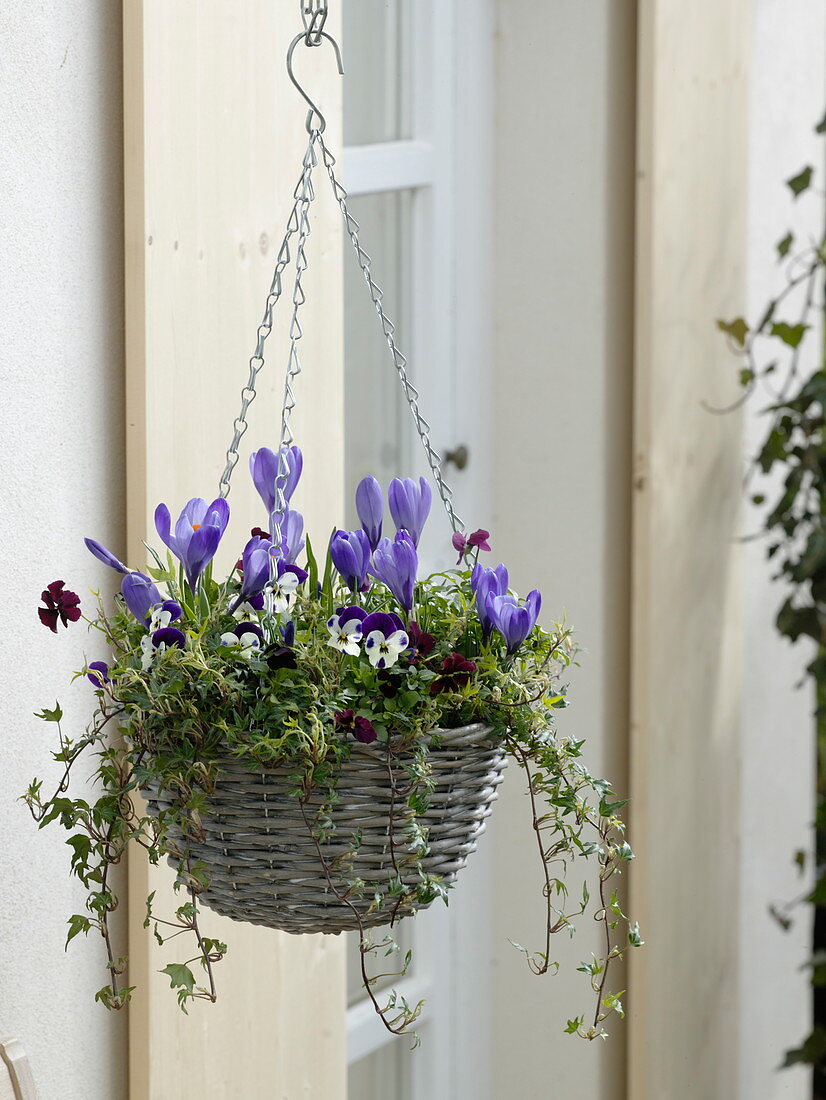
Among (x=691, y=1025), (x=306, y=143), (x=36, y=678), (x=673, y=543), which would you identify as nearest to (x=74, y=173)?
(x=306, y=143)

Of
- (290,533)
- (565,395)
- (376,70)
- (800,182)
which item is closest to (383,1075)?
(565,395)

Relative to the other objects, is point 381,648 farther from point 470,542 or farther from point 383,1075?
point 383,1075

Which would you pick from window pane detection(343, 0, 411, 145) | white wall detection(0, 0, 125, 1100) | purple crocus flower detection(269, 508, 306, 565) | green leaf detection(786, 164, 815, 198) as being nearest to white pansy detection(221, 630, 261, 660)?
purple crocus flower detection(269, 508, 306, 565)

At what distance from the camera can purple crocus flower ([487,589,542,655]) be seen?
831mm

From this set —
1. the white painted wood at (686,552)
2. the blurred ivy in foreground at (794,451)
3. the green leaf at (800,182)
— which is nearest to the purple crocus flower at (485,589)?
the white painted wood at (686,552)

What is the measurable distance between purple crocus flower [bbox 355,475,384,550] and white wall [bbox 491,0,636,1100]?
1.14 m

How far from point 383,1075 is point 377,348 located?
106cm

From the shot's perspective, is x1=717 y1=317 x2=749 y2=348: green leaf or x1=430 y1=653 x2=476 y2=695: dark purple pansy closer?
x1=430 y1=653 x2=476 y2=695: dark purple pansy

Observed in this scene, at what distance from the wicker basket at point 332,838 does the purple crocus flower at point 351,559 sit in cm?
11

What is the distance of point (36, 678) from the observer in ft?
3.55

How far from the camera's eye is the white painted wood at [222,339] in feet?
3.76

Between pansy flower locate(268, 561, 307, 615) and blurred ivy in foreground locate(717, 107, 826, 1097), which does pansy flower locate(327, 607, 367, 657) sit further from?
blurred ivy in foreground locate(717, 107, 826, 1097)

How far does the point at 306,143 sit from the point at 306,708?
0.77 meters

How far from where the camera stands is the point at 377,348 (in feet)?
6.11
